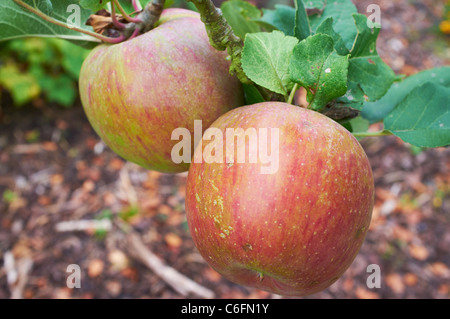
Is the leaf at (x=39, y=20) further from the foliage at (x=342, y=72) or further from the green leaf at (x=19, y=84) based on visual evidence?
the green leaf at (x=19, y=84)

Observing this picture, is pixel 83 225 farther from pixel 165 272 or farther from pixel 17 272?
pixel 165 272

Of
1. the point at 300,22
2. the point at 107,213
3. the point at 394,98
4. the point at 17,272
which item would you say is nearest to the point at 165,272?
the point at 107,213

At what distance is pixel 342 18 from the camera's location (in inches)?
27.3

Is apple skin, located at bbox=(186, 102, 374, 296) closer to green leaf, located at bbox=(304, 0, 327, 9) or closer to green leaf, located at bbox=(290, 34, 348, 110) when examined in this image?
green leaf, located at bbox=(290, 34, 348, 110)

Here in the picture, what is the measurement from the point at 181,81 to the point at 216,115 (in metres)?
0.07

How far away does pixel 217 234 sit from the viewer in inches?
20.4

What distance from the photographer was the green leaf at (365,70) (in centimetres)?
60

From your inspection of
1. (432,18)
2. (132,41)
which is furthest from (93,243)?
(432,18)

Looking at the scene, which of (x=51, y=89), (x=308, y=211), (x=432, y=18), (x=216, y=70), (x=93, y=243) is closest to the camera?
(x=308, y=211)

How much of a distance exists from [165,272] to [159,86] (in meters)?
1.52

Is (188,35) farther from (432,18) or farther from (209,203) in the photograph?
(432,18)

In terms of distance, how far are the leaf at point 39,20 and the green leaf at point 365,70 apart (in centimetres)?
40

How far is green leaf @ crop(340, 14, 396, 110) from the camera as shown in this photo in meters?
A: 0.60

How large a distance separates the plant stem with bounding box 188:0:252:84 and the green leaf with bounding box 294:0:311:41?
0.09m
